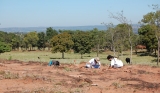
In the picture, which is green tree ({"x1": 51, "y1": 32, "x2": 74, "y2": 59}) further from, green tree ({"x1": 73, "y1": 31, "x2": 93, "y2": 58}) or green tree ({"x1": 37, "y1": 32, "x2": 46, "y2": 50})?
green tree ({"x1": 37, "y1": 32, "x2": 46, "y2": 50})

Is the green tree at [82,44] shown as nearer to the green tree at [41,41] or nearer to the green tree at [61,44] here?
the green tree at [61,44]

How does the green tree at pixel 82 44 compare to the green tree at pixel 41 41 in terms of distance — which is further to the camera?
the green tree at pixel 41 41

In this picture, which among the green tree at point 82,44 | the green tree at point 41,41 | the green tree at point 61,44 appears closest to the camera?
the green tree at point 61,44

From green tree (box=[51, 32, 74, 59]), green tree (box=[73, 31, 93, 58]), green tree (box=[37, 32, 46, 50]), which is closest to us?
green tree (box=[51, 32, 74, 59])

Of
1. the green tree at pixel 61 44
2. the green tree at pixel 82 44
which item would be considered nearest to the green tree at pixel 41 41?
the green tree at pixel 82 44

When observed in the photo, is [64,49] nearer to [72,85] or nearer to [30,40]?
[30,40]

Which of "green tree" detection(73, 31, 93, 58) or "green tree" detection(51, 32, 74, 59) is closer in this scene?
"green tree" detection(51, 32, 74, 59)

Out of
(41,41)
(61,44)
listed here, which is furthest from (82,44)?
(41,41)

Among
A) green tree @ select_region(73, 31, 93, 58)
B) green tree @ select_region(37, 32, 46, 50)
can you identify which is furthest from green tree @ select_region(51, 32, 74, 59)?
green tree @ select_region(37, 32, 46, 50)

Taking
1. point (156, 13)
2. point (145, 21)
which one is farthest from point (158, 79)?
point (145, 21)

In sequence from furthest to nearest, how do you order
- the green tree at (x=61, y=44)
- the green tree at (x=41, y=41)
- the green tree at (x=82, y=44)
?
the green tree at (x=41, y=41) → the green tree at (x=82, y=44) → the green tree at (x=61, y=44)

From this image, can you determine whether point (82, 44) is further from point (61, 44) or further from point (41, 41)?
point (41, 41)

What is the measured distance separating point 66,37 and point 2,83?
43.5 m

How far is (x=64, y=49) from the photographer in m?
53.0
